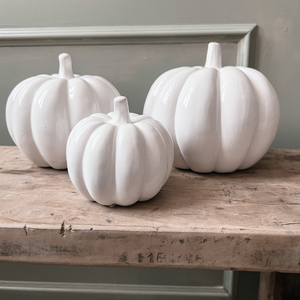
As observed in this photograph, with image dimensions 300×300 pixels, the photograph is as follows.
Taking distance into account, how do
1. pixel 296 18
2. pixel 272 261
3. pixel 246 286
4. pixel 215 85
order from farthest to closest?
pixel 246 286 → pixel 296 18 → pixel 215 85 → pixel 272 261

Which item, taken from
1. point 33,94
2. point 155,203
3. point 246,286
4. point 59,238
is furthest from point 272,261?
point 246,286

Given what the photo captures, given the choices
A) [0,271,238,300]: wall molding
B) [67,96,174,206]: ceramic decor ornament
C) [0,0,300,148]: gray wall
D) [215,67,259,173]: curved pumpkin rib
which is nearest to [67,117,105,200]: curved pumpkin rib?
[67,96,174,206]: ceramic decor ornament

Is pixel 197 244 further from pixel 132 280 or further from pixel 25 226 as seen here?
pixel 132 280

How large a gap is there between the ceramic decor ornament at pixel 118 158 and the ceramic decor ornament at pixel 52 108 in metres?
0.13

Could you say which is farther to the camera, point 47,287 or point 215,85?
point 47,287

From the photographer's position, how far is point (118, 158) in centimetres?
51

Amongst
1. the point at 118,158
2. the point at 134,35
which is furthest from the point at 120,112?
the point at 134,35

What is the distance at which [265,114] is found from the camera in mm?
655

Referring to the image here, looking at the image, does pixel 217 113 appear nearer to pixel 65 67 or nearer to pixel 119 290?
pixel 65 67

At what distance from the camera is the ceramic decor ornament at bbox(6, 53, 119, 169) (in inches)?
25.6

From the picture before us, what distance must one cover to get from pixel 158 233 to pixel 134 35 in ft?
2.08

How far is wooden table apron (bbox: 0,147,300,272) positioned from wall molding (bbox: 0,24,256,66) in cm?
53

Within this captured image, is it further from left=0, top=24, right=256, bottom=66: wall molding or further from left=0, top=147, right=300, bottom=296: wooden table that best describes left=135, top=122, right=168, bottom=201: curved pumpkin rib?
left=0, top=24, right=256, bottom=66: wall molding

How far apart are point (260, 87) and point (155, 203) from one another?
0.31 m
